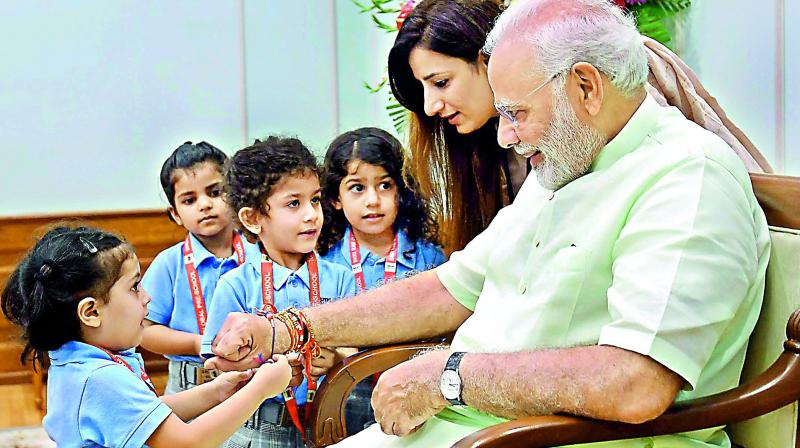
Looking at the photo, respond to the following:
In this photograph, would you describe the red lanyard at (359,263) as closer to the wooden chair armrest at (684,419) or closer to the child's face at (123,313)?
the child's face at (123,313)

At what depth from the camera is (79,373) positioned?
6.99 feet

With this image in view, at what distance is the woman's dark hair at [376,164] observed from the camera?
3.08m

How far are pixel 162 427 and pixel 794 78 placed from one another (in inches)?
85.9

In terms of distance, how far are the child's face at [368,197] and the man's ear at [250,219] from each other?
345 mm

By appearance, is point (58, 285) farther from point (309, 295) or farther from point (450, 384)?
point (450, 384)

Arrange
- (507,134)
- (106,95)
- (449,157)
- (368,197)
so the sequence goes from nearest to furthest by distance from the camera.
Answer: (507,134) < (449,157) < (368,197) < (106,95)

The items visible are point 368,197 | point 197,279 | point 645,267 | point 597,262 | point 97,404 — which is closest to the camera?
point 645,267

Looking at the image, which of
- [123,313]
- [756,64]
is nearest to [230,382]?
[123,313]

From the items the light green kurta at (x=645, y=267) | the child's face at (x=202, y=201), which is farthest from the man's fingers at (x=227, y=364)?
the child's face at (x=202, y=201)

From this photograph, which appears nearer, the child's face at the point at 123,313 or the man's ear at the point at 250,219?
the child's face at the point at 123,313

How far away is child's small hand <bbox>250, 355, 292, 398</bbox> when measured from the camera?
2.20 meters

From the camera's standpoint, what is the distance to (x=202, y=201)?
3467mm

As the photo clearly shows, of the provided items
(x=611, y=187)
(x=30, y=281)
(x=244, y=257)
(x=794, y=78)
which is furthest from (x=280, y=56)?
(x=611, y=187)

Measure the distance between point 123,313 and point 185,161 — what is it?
139cm
